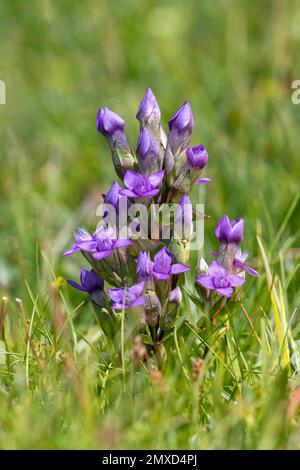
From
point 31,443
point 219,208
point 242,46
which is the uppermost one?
point 242,46

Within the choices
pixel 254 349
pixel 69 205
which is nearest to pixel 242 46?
pixel 69 205

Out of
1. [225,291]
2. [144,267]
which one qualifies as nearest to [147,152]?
[144,267]

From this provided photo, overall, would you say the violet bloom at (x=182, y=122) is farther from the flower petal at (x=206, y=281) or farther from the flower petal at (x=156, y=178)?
the flower petal at (x=206, y=281)

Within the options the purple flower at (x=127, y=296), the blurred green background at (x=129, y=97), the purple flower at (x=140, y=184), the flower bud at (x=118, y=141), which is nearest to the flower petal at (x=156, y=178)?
the purple flower at (x=140, y=184)

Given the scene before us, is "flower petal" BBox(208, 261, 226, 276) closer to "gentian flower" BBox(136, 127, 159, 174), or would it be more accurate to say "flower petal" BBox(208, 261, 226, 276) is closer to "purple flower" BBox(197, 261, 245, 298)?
"purple flower" BBox(197, 261, 245, 298)

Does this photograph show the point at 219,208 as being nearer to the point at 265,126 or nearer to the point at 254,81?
the point at 265,126

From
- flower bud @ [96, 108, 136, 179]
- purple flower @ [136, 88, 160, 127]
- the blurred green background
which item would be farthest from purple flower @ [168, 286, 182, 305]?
the blurred green background
